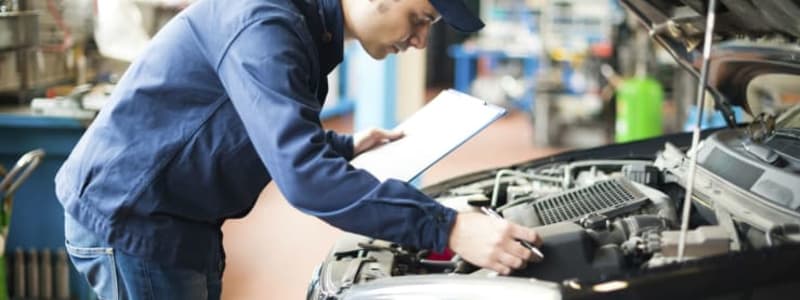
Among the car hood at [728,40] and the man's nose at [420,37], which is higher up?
the man's nose at [420,37]

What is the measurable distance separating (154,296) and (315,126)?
57cm

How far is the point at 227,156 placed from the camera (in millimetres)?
1796

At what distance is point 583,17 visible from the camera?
7.36 m

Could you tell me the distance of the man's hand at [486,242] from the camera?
5.26 ft

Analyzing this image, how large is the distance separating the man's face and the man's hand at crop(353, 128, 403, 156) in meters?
0.40

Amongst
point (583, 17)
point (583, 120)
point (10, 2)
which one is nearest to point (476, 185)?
point (10, 2)

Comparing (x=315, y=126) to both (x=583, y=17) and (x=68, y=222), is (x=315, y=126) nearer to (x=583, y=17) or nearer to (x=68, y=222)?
(x=68, y=222)

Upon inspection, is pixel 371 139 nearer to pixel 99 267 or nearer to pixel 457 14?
pixel 457 14

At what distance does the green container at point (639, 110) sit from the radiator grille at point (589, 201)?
13.5 feet

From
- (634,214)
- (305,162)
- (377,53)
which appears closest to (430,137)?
(377,53)

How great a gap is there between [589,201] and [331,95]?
559 centimetres

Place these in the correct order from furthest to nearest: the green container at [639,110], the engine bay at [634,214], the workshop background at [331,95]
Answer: the green container at [639,110], the workshop background at [331,95], the engine bay at [634,214]

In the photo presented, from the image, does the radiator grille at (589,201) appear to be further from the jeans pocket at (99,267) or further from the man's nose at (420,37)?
the jeans pocket at (99,267)

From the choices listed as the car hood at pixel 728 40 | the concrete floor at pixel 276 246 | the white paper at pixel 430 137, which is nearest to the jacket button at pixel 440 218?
the white paper at pixel 430 137
